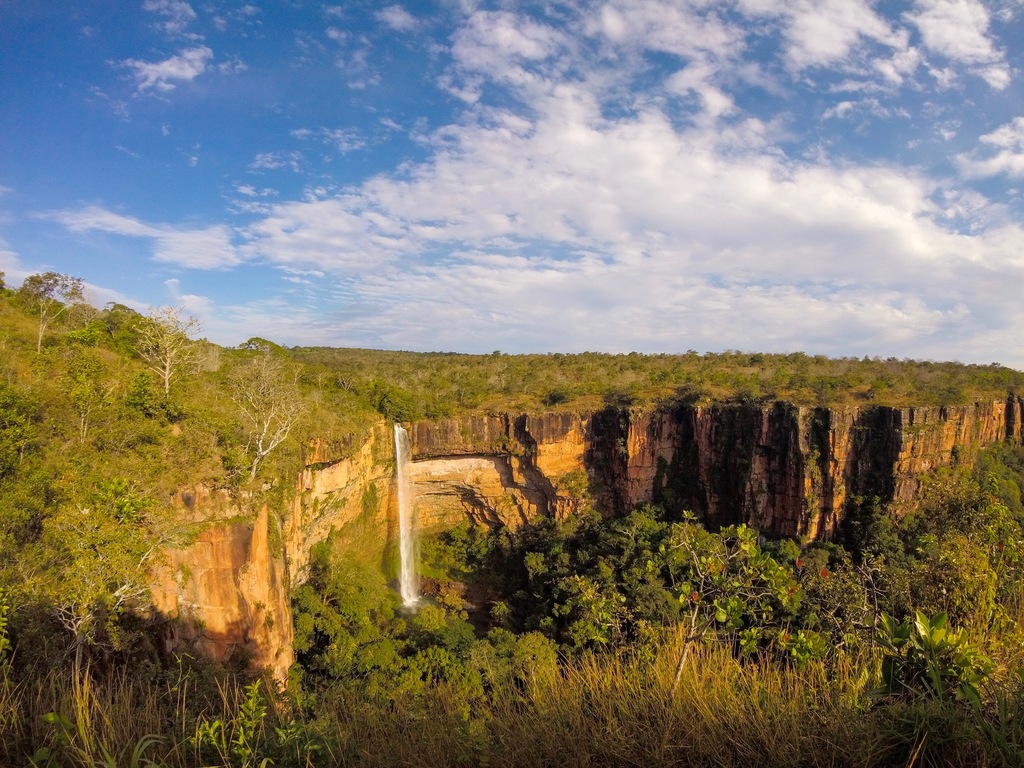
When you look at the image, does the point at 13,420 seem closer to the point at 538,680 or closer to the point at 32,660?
the point at 32,660

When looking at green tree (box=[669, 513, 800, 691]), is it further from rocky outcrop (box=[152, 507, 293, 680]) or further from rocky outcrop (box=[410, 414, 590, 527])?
rocky outcrop (box=[410, 414, 590, 527])

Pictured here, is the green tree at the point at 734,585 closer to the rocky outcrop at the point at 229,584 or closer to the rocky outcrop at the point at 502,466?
the rocky outcrop at the point at 229,584

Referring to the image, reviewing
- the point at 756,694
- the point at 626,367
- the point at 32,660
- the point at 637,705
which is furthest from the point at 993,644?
the point at 626,367

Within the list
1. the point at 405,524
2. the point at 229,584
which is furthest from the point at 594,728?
the point at 405,524

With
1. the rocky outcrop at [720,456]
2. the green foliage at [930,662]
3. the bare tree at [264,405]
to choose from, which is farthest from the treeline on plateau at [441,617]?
the rocky outcrop at [720,456]

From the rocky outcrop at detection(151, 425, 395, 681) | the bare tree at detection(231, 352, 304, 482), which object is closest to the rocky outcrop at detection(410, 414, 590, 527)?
the bare tree at detection(231, 352, 304, 482)

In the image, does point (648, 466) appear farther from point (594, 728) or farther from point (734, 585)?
point (594, 728)

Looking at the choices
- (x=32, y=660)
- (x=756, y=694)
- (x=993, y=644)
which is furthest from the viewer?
(x=32, y=660)
